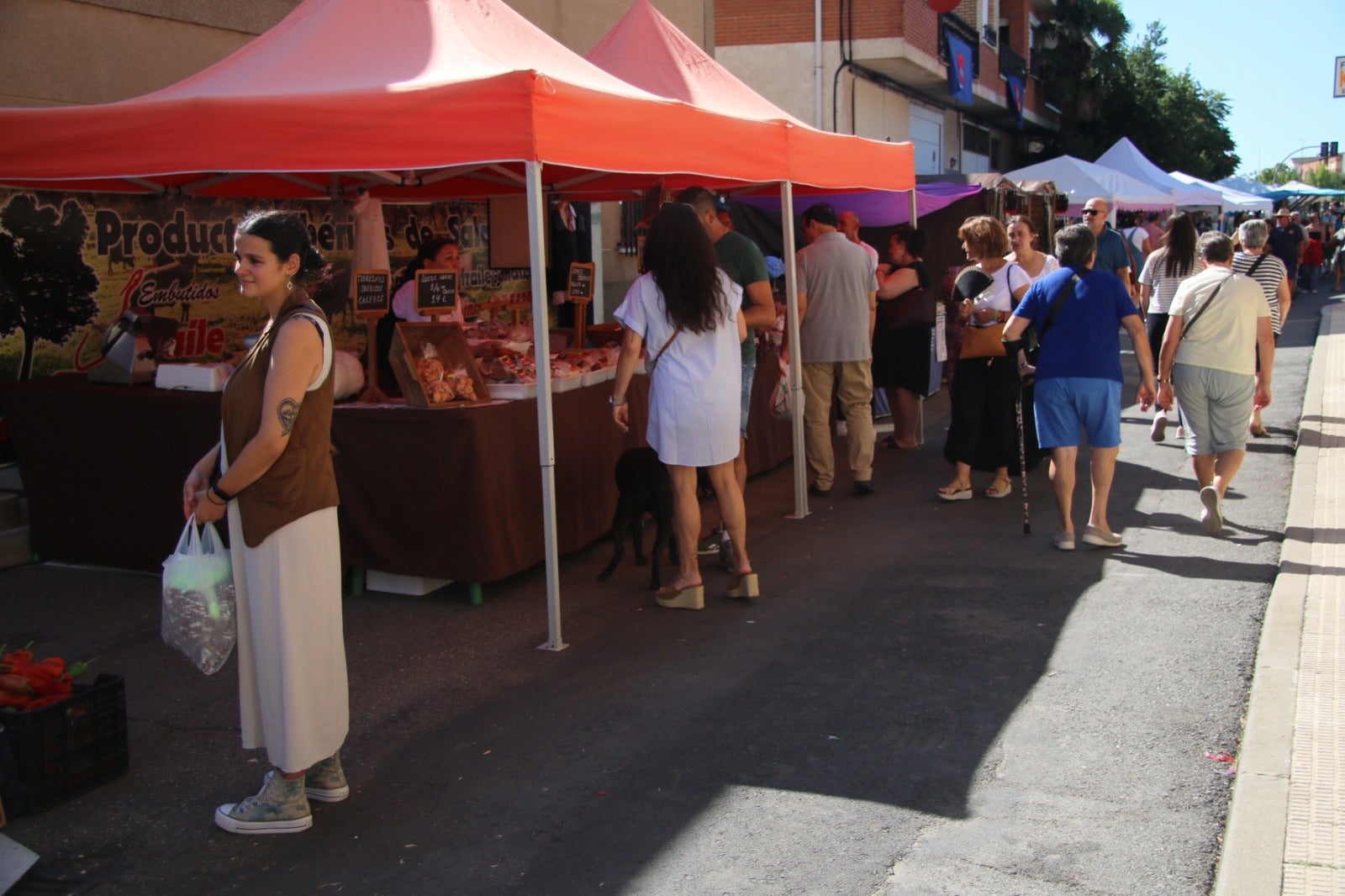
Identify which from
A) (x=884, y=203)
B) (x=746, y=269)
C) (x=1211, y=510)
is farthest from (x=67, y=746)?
(x=884, y=203)

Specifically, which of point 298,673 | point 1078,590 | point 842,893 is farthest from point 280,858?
point 1078,590

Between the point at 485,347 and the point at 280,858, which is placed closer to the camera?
the point at 280,858

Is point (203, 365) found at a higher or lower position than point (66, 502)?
higher

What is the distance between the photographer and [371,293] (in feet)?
21.3

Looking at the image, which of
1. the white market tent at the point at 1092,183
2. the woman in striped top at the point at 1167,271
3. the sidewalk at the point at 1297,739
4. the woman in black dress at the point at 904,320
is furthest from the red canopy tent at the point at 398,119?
the white market tent at the point at 1092,183

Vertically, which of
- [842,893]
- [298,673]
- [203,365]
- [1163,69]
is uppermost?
[1163,69]

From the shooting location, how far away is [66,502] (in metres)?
6.72

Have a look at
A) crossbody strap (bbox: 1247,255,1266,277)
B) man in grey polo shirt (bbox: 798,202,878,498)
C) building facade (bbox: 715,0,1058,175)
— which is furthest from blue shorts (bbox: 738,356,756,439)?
building facade (bbox: 715,0,1058,175)

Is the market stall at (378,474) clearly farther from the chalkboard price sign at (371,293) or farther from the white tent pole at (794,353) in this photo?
the white tent pole at (794,353)

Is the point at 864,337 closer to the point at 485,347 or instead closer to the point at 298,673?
the point at 485,347

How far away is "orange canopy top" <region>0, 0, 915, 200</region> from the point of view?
502 centimetres

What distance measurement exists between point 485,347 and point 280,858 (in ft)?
12.8

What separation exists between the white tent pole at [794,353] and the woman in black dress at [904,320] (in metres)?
1.65

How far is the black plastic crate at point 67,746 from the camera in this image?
3.92 metres
